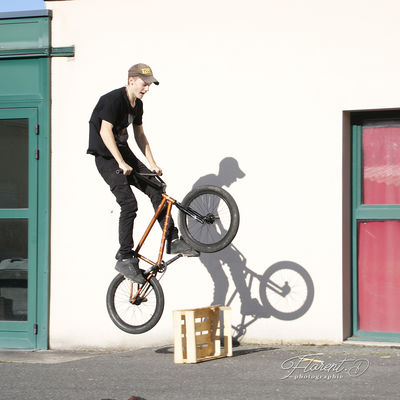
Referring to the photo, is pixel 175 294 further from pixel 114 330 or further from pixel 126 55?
pixel 126 55

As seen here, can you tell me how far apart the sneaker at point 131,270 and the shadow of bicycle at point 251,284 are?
1362 millimetres

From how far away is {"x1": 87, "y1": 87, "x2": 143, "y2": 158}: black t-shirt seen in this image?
752 cm

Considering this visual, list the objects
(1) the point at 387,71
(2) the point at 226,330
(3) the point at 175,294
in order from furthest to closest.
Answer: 1. (3) the point at 175,294
2. (1) the point at 387,71
3. (2) the point at 226,330

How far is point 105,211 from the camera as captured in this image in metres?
9.20

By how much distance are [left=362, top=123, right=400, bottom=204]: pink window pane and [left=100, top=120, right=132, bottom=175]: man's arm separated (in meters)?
2.70

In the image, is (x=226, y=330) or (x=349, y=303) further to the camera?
(x=349, y=303)

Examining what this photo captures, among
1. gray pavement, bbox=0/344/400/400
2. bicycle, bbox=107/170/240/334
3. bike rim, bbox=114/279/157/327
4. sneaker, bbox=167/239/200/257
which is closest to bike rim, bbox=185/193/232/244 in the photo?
bicycle, bbox=107/170/240/334

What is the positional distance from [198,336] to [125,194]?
149 centimetres

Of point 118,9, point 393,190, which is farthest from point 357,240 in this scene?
point 118,9

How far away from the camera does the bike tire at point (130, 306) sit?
7656 millimetres

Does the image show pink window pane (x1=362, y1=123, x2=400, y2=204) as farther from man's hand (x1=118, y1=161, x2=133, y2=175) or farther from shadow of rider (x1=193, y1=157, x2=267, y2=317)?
man's hand (x1=118, y1=161, x2=133, y2=175)

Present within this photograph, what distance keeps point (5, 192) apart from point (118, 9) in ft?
8.34

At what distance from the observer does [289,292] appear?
336 inches

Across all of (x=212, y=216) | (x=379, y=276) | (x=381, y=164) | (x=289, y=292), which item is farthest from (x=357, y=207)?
(x=212, y=216)
